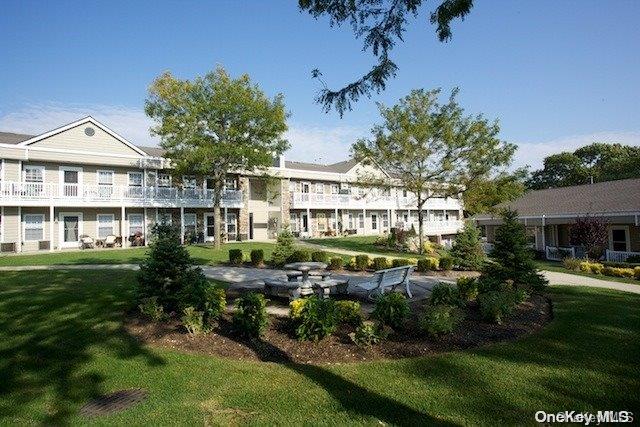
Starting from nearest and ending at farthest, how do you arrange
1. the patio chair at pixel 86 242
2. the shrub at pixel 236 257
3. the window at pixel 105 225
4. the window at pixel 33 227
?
the shrub at pixel 236 257 → the window at pixel 33 227 → the patio chair at pixel 86 242 → the window at pixel 105 225

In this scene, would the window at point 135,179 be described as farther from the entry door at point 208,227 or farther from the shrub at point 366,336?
the shrub at point 366,336

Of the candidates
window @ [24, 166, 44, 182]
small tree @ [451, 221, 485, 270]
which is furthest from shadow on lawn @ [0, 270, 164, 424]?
window @ [24, 166, 44, 182]

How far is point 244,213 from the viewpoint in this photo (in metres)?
32.7

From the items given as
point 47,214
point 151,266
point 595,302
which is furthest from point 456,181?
point 47,214

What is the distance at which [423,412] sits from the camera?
4.31 meters

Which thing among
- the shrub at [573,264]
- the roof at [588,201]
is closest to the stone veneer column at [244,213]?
the roof at [588,201]

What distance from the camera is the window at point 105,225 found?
1038 inches

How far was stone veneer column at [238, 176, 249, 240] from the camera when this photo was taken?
1273 inches

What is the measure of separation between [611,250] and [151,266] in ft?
91.3

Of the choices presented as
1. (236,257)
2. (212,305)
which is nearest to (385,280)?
(212,305)

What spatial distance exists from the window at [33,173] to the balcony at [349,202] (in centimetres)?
1787

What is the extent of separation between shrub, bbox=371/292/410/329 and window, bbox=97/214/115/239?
24726mm

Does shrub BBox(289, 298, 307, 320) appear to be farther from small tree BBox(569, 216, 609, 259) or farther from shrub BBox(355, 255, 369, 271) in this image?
small tree BBox(569, 216, 609, 259)

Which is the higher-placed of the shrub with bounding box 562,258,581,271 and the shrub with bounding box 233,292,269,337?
the shrub with bounding box 233,292,269,337
